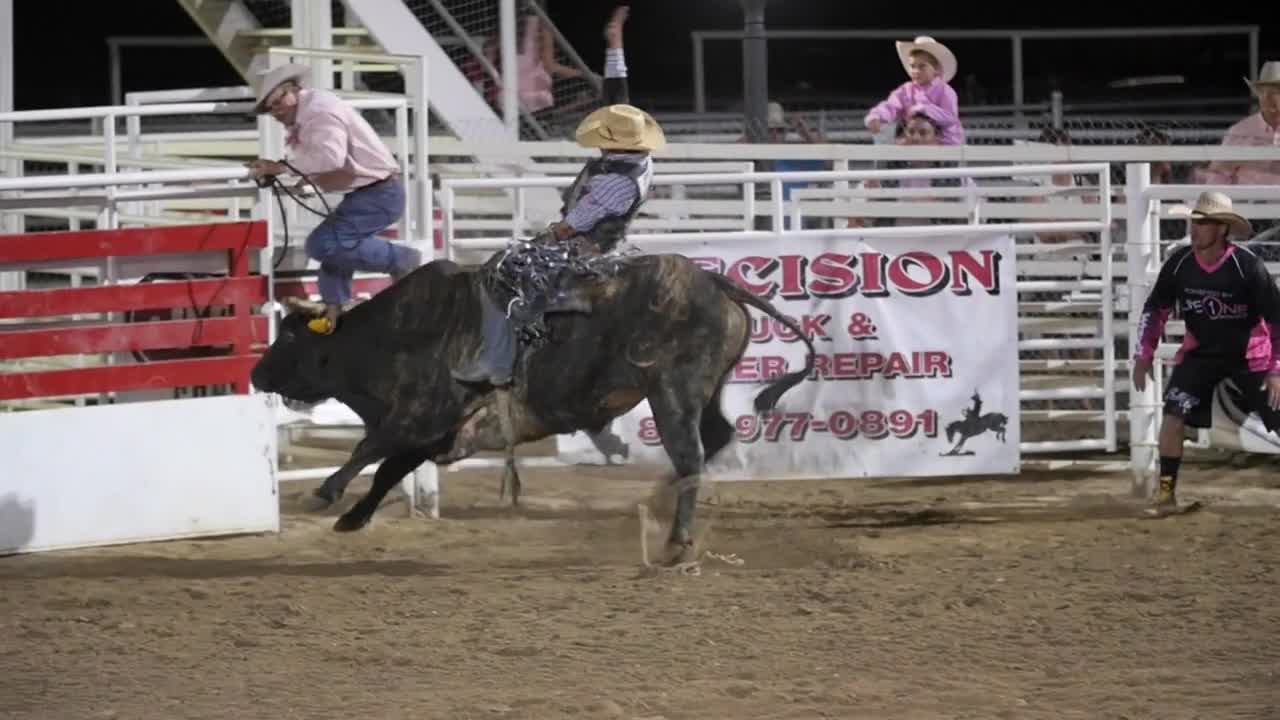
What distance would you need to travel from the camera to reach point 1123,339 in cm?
1239

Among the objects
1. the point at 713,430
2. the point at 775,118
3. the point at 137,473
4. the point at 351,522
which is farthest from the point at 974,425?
the point at 775,118

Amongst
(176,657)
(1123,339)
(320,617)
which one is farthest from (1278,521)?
(176,657)

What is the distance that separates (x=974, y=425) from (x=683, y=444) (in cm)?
222

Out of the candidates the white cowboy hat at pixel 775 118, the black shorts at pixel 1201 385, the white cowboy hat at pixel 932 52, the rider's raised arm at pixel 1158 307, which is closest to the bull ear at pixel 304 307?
the rider's raised arm at pixel 1158 307

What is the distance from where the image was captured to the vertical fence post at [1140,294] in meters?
9.75

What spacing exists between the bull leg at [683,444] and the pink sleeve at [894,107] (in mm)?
4669

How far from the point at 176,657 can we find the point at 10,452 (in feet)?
7.91

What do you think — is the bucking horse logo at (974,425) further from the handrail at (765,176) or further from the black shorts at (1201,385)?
the handrail at (765,176)

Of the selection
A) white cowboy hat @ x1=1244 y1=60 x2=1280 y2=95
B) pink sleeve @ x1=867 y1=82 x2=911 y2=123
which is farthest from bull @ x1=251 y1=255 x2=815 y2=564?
pink sleeve @ x1=867 y1=82 x2=911 y2=123

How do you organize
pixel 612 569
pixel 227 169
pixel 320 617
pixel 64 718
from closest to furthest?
pixel 64 718, pixel 320 617, pixel 612 569, pixel 227 169

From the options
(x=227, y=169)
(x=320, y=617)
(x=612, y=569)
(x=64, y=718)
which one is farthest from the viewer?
(x=227, y=169)

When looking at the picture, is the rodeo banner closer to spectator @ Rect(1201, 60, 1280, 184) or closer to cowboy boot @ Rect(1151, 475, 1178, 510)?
cowboy boot @ Rect(1151, 475, 1178, 510)

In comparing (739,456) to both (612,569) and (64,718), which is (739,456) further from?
(64,718)

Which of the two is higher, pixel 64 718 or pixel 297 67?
pixel 297 67
